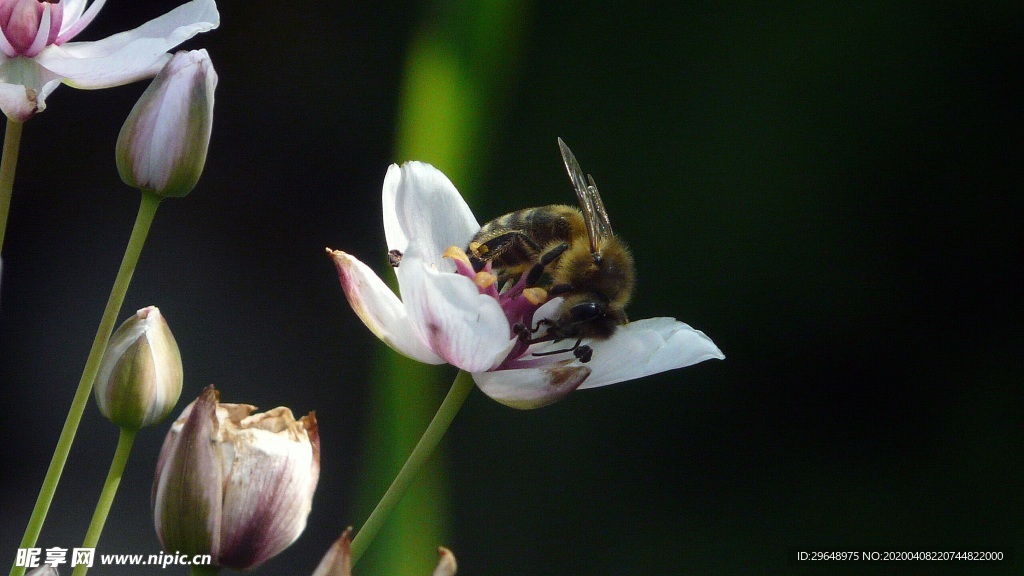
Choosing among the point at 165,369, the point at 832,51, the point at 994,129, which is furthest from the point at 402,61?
the point at 165,369

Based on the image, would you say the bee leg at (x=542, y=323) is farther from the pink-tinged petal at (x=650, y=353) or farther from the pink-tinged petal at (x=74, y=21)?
the pink-tinged petal at (x=74, y=21)

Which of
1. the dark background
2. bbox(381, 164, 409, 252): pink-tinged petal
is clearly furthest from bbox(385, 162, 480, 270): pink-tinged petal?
the dark background

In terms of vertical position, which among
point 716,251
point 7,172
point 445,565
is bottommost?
point 716,251

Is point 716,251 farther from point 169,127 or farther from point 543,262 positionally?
point 169,127

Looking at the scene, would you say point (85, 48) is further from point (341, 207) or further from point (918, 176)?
point (918, 176)

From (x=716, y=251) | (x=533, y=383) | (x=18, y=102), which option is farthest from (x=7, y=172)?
(x=716, y=251)

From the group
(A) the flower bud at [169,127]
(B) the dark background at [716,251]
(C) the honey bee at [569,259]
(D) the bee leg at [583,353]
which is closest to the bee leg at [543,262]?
(C) the honey bee at [569,259]

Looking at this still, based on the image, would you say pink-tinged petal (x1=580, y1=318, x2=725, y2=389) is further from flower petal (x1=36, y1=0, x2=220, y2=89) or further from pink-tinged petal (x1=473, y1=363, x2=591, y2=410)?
flower petal (x1=36, y1=0, x2=220, y2=89)
